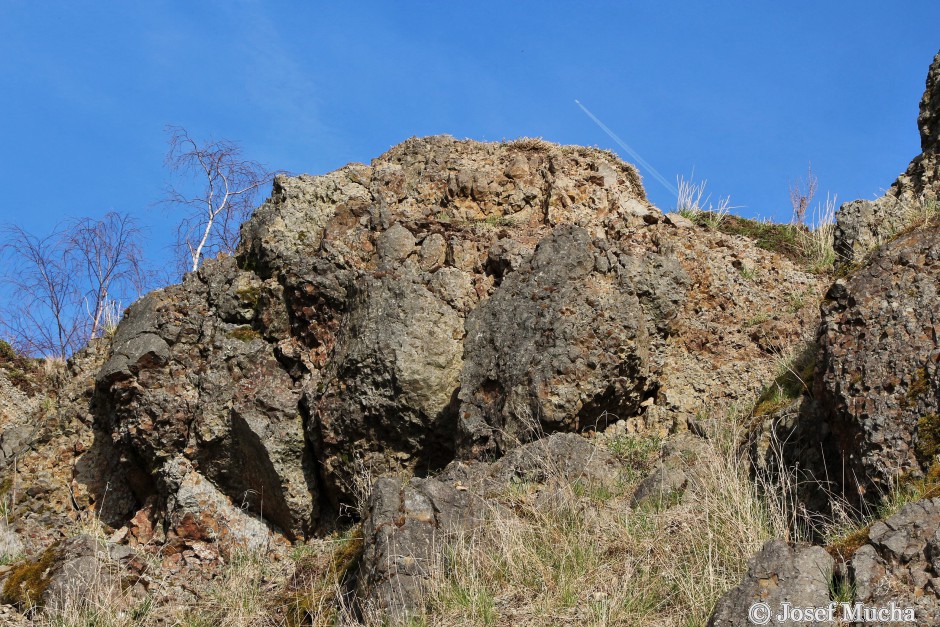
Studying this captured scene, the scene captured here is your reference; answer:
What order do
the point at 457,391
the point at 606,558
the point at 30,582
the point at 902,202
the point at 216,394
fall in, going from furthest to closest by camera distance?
the point at 216,394
the point at 457,391
the point at 902,202
the point at 30,582
the point at 606,558

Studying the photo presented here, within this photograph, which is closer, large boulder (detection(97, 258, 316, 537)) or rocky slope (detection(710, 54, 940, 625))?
rocky slope (detection(710, 54, 940, 625))

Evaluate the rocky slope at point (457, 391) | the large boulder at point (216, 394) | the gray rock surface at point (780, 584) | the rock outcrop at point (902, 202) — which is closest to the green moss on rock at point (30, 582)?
the rocky slope at point (457, 391)

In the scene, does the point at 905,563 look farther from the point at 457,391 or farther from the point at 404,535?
the point at 457,391

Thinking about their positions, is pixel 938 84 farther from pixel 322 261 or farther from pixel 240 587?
pixel 240 587

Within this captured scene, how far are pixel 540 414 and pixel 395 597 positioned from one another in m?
2.57

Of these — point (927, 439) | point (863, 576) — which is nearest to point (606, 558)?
point (863, 576)


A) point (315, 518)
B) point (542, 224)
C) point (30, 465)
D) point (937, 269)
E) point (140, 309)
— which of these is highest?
point (542, 224)

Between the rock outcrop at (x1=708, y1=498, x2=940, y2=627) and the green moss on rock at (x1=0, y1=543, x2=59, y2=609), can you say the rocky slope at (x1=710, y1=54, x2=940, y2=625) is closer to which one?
the rock outcrop at (x1=708, y1=498, x2=940, y2=627)

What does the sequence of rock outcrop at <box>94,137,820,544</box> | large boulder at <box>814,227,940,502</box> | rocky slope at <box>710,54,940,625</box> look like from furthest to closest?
rock outcrop at <box>94,137,820,544</box> < large boulder at <box>814,227,940,502</box> < rocky slope at <box>710,54,940,625</box>

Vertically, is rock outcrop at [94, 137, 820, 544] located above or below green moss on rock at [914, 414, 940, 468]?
above

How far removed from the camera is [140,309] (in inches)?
407

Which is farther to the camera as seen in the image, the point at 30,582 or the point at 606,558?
the point at 30,582

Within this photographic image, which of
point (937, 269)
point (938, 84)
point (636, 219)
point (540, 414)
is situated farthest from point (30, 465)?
point (938, 84)

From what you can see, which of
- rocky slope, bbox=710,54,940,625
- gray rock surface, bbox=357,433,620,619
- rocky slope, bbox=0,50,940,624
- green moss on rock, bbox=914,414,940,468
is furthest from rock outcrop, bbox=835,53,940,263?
gray rock surface, bbox=357,433,620,619
